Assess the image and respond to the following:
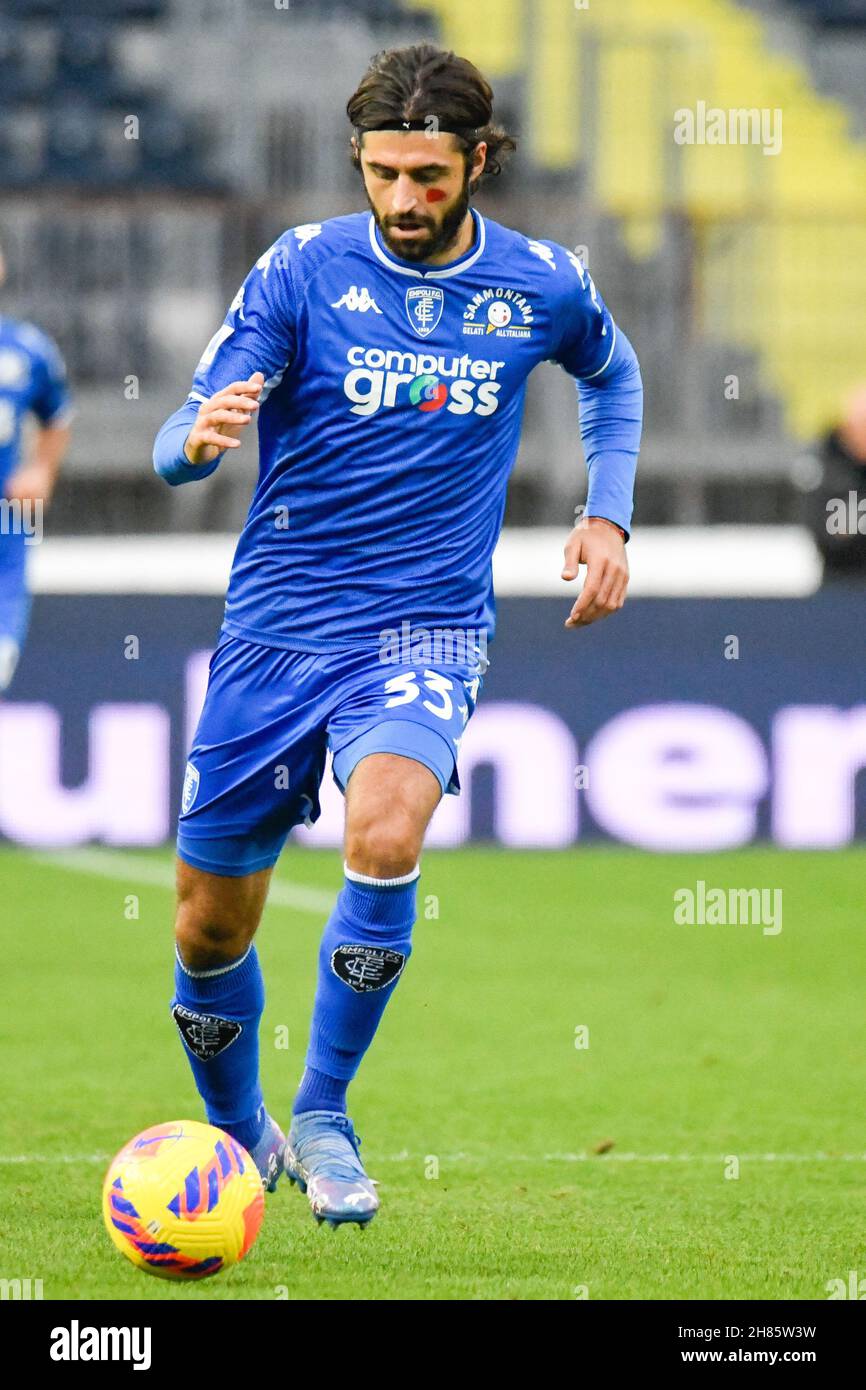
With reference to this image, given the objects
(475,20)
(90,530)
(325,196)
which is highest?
(475,20)

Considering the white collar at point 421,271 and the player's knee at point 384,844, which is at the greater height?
the white collar at point 421,271

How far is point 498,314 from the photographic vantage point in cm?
450

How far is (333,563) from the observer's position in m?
4.49

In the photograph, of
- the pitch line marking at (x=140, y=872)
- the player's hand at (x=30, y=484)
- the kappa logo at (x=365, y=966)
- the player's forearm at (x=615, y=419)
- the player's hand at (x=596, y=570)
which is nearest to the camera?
the kappa logo at (x=365, y=966)

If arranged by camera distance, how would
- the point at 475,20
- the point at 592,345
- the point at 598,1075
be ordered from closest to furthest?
the point at 592,345, the point at 598,1075, the point at 475,20

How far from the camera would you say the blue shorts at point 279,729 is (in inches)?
172

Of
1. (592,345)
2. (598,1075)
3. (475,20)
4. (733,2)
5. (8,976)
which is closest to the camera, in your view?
(592,345)

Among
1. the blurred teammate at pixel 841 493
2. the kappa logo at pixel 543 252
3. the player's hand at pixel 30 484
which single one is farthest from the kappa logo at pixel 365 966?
the blurred teammate at pixel 841 493

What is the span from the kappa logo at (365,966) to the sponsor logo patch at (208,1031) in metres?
0.38

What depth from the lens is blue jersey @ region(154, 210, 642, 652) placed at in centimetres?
442

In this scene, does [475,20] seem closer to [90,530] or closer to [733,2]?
[733,2]

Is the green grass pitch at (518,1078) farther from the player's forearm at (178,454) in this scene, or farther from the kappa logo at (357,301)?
the kappa logo at (357,301)

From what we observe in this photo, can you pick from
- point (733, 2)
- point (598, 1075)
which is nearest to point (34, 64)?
point (733, 2)

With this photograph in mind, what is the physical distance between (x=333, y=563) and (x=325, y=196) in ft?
29.8
